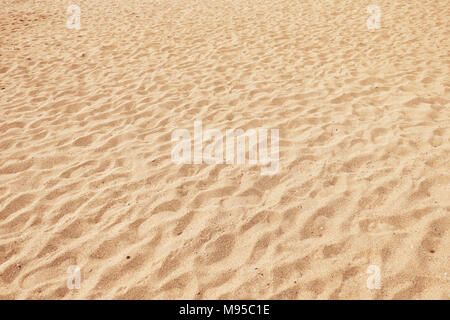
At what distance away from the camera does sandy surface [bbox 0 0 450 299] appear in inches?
89.2

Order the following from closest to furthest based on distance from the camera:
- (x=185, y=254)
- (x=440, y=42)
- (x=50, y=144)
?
(x=185, y=254)
(x=50, y=144)
(x=440, y=42)

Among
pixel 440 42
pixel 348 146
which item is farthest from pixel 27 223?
pixel 440 42

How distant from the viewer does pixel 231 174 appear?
10.3ft

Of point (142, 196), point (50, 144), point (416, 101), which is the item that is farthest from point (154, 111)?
point (416, 101)

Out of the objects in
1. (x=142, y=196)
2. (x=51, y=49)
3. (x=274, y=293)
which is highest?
(x=51, y=49)

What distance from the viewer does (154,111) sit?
4.32m

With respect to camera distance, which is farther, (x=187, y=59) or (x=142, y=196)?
(x=187, y=59)

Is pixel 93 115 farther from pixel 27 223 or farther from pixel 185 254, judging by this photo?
pixel 185 254

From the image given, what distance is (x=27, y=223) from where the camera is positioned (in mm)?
2730

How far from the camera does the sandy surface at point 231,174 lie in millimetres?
2266
